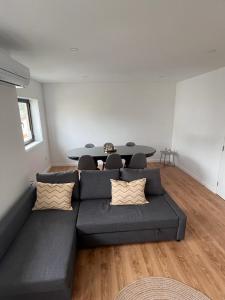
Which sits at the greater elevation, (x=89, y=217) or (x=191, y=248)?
(x=89, y=217)

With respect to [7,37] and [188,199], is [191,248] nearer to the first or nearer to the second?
[188,199]

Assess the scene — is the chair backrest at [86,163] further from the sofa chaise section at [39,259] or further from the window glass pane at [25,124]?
the window glass pane at [25,124]

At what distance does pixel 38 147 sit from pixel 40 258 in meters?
3.29

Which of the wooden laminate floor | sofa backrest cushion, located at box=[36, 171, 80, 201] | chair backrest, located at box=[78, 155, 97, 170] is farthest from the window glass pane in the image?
the wooden laminate floor

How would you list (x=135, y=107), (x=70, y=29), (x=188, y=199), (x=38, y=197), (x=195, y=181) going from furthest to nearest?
(x=135, y=107) → (x=195, y=181) → (x=188, y=199) → (x=38, y=197) → (x=70, y=29)

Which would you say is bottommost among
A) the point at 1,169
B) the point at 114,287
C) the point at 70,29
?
the point at 114,287

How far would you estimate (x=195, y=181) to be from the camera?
14.0 feet

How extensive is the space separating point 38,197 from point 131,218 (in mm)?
1248

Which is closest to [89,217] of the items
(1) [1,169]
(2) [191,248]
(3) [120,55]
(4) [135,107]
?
(1) [1,169]

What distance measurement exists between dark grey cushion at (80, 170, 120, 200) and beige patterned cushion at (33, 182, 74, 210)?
28cm

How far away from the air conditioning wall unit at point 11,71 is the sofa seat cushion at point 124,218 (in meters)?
1.74

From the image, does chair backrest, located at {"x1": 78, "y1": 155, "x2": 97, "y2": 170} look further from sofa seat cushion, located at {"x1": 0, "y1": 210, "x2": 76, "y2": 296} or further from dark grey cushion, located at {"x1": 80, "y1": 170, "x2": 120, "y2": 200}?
sofa seat cushion, located at {"x1": 0, "y1": 210, "x2": 76, "y2": 296}

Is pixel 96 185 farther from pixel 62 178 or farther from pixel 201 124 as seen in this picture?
pixel 201 124

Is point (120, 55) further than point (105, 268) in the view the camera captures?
Yes
